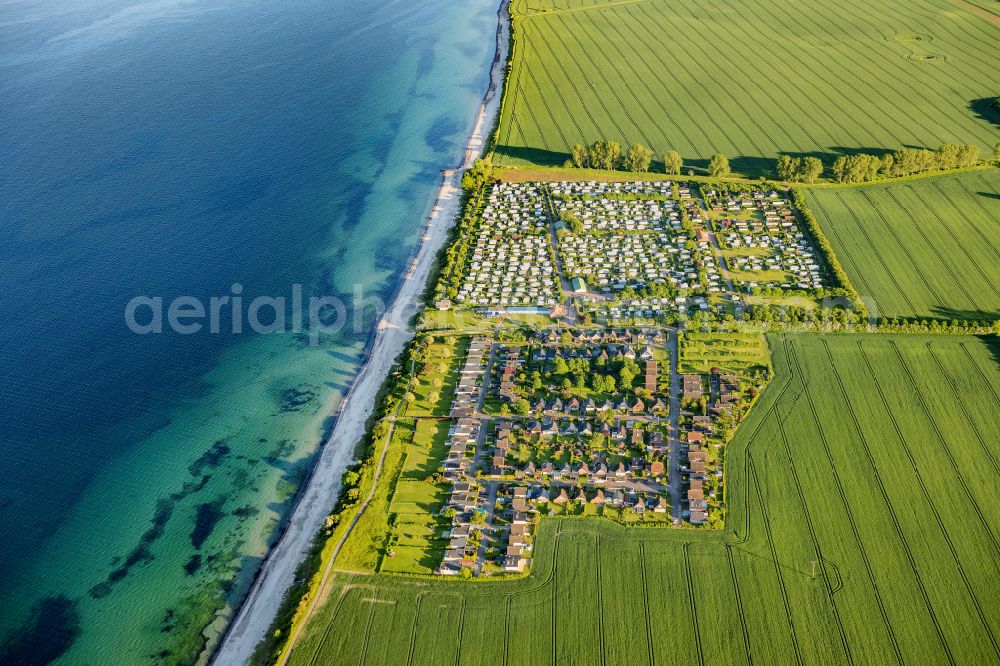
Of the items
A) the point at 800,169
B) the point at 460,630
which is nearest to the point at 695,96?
the point at 800,169

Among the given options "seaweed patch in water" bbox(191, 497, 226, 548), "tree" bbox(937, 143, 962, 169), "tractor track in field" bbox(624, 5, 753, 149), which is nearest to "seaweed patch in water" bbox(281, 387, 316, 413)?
"seaweed patch in water" bbox(191, 497, 226, 548)

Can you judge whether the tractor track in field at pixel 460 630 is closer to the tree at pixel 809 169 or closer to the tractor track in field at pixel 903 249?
the tractor track in field at pixel 903 249

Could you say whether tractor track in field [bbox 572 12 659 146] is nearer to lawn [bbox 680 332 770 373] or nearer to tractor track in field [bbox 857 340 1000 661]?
lawn [bbox 680 332 770 373]

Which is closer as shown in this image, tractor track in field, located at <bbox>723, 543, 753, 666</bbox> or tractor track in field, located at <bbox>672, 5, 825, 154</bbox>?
tractor track in field, located at <bbox>723, 543, 753, 666</bbox>

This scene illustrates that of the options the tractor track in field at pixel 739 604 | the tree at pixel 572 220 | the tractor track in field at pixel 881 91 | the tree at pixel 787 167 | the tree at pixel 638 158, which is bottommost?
the tractor track in field at pixel 739 604

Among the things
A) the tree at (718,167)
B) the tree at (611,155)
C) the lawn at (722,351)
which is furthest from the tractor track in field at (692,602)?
the tree at (611,155)

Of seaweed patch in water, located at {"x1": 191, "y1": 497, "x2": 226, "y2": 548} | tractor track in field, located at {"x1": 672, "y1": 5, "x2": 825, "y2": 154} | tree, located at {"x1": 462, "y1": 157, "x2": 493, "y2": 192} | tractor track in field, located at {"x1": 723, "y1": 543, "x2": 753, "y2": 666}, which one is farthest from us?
tractor track in field, located at {"x1": 672, "y1": 5, "x2": 825, "y2": 154}

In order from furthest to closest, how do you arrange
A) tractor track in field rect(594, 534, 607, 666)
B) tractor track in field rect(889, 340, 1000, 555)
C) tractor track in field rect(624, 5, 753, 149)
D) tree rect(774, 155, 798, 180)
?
tractor track in field rect(624, 5, 753, 149), tree rect(774, 155, 798, 180), tractor track in field rect(889, 340, 1000, 555), tractor track in field rect(594, 534, 607, 666)
